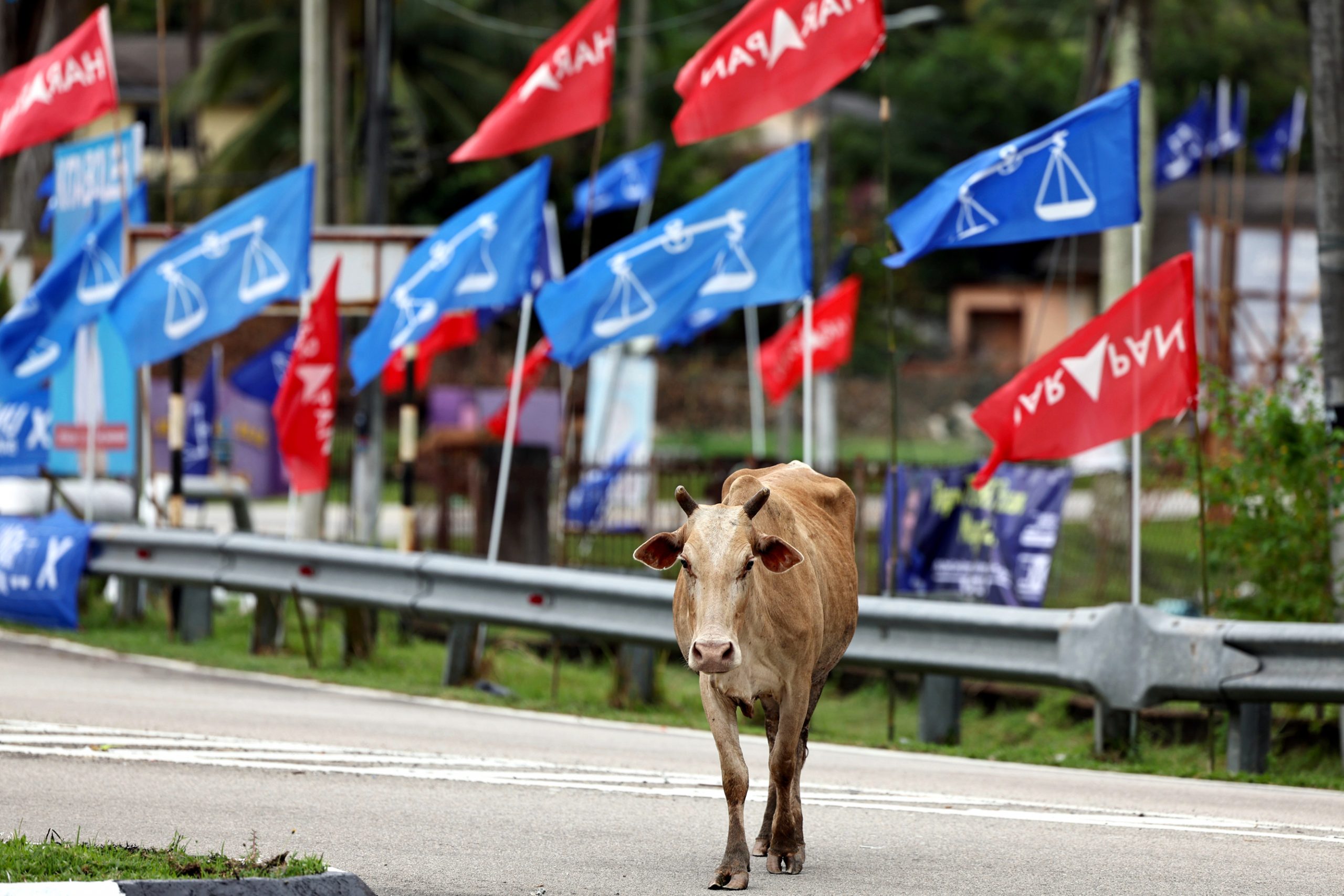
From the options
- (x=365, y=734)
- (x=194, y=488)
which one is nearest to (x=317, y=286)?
(x=194, y=488)

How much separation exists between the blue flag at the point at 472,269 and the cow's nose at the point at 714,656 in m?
8.51

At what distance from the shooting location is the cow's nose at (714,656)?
6645 mm

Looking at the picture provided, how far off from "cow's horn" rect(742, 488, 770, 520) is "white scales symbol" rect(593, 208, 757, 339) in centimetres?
684

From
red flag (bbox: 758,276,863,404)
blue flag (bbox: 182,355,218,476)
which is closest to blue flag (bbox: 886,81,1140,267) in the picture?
blue flag (bbox: 182,355,218,476)

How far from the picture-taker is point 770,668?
7.39 metres

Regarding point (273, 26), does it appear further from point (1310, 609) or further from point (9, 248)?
point (1310, 609)

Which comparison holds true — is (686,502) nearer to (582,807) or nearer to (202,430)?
(582,807)

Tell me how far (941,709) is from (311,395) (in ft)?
19.8

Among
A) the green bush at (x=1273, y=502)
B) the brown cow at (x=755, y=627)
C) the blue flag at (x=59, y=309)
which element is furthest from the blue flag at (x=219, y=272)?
the brown cow at (x=755, y=627)

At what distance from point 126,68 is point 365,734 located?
60.3 metres

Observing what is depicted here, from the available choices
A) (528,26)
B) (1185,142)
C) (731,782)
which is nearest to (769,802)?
(731,782)

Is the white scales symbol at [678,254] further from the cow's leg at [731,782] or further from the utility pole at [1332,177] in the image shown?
the cow's leg at [731,782]

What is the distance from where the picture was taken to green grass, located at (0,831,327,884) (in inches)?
247

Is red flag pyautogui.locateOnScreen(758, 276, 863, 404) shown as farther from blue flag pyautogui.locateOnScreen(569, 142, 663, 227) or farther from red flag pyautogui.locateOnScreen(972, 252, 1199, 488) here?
red flag pyautogui.locateOnScreen(972, 252, 1199, 488)
